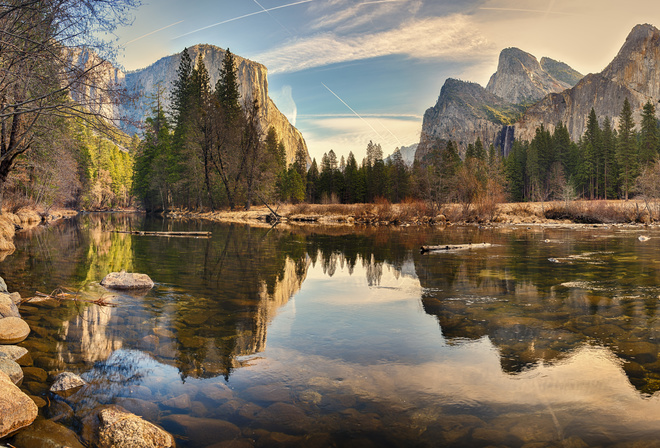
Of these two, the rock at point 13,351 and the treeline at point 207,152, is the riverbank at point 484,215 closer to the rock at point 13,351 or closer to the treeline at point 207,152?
the treeline at point 207,152

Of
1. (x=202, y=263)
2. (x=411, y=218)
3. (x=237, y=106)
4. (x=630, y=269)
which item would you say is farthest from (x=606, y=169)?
(x=202, y=263)

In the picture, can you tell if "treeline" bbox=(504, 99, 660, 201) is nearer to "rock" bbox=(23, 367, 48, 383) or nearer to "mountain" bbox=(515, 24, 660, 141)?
"rock" bbox=(23, 367, 48, 383)

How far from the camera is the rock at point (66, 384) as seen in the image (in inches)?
180

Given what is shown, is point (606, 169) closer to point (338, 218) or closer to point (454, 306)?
point (338, 218)

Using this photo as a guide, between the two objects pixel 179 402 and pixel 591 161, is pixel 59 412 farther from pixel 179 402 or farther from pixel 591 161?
pixel 591 161

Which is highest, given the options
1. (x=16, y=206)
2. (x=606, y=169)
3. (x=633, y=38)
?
(x=633, y=38)

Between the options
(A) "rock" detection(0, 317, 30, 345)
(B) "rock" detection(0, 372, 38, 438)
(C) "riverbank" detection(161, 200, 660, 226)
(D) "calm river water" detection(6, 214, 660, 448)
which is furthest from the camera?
(C) "riverbank" detection(161, 200, 660, 226)

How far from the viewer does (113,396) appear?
14.9 feet

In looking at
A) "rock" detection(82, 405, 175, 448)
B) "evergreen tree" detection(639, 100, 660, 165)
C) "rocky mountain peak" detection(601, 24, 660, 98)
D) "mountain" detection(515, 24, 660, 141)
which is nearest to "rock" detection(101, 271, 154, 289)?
"rock" detection(82, 405, 175, 448)

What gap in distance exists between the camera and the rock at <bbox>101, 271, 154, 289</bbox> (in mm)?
9859

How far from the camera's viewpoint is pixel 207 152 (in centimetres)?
4962

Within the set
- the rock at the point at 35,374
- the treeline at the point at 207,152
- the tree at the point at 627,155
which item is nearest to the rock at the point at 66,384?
the rock at the point at 35,374

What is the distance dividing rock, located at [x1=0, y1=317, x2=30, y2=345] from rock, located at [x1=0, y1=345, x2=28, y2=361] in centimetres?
52

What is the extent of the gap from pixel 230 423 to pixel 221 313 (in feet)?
13.2
